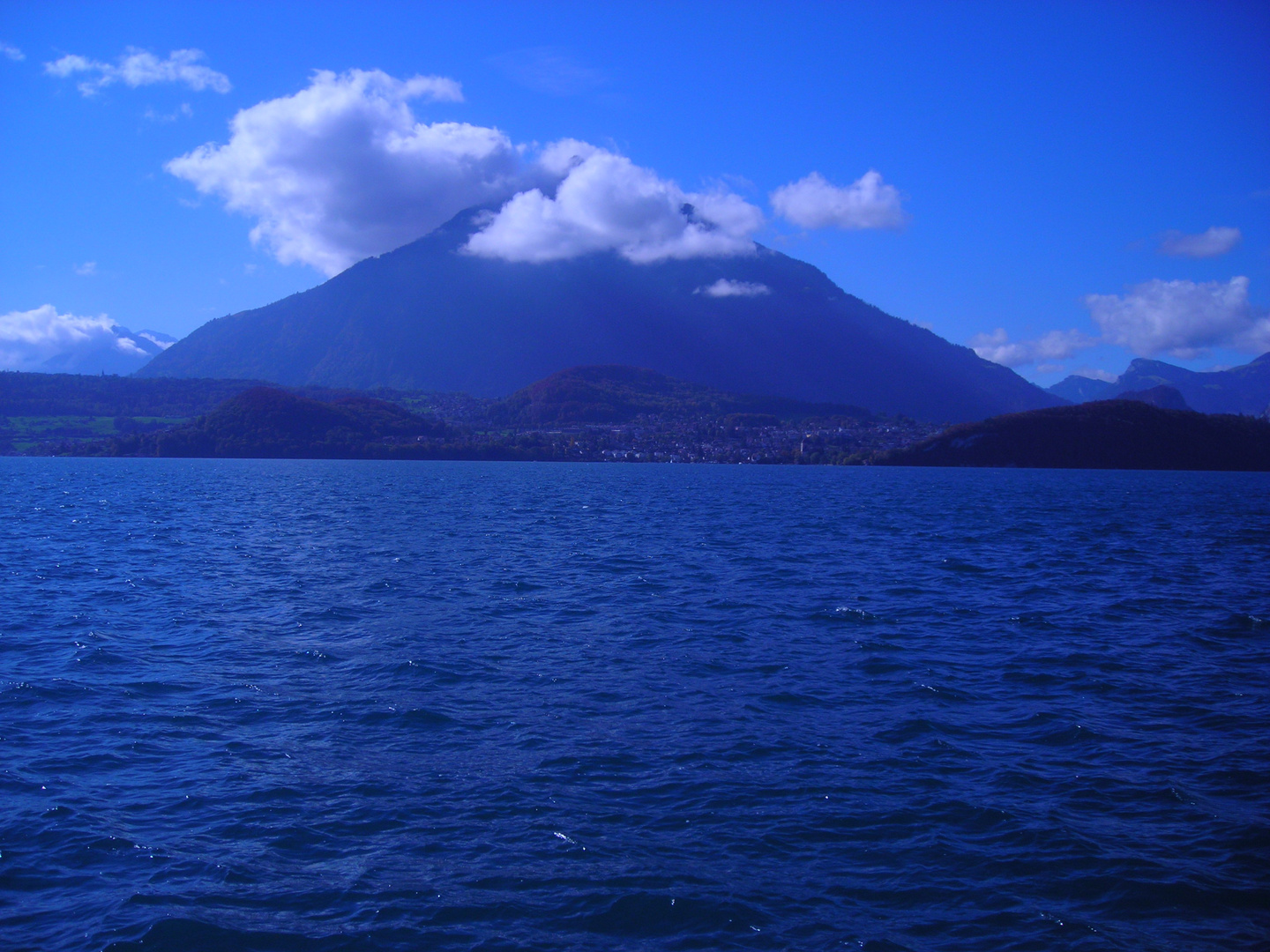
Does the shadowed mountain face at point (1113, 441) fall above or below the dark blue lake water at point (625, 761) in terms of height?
above

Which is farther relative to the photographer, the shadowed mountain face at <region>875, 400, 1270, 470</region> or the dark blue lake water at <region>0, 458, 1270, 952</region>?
the shadowed mountain face at <region>875, 400, 1270, 470</region>

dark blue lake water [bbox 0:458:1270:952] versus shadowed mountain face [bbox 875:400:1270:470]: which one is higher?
shadowed mountain face [bbox 875:400:1270:470]

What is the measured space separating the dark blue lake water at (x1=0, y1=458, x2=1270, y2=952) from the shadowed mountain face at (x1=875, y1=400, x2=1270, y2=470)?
532 ft

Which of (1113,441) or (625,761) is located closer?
(625,761)

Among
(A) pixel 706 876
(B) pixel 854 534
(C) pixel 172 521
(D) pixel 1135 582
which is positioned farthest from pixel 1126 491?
(A) pixel 706 876

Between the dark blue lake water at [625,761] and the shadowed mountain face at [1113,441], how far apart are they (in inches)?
6383

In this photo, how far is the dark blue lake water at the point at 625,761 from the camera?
31.6 feet

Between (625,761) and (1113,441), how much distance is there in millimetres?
196077

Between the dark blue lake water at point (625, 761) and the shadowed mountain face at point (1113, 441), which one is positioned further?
the shadowed mountain face at point (1113, 441)

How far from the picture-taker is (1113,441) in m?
179

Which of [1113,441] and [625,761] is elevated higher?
[1113,441]

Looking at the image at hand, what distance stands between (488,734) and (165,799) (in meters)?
5.05

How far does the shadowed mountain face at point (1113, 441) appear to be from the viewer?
17775 cm

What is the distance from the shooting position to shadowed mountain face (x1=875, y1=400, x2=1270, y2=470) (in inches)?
6998
